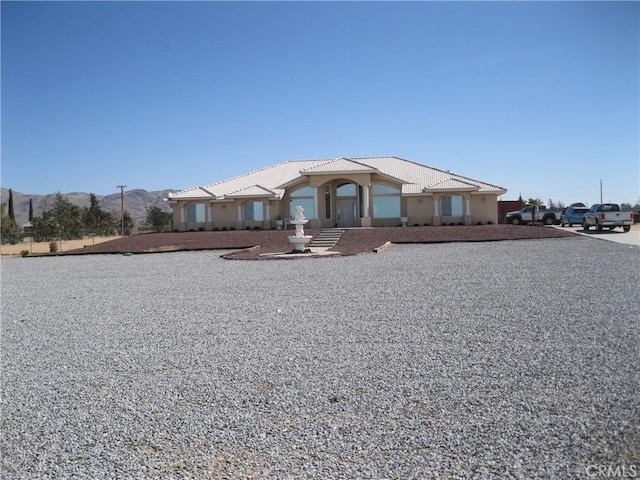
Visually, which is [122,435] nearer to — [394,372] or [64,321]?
[394,372]

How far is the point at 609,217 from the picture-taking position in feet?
106

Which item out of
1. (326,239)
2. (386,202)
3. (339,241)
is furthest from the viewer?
(386,202)

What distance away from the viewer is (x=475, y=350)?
6480 mm

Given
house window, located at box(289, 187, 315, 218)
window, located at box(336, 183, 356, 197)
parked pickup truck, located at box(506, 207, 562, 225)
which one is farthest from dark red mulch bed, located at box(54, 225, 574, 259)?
parked pickup truck, located at box(506, 207, 562, 225)

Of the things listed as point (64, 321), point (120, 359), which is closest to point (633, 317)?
point (120, 359)

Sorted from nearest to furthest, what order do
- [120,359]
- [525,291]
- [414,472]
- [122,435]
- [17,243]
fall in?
[414,472], [122,435], [120,359], [525,291], [17,243]

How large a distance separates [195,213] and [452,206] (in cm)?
1738

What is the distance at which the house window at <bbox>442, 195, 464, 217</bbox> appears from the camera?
117 ft

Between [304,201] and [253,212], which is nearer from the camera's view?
[304,201]

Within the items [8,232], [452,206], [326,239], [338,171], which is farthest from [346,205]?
[8,232]

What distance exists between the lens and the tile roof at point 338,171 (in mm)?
35094

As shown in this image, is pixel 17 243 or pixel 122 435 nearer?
pixel 122 435

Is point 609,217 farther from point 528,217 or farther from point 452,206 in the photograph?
point 528,217

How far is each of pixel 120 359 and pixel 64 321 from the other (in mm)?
3308
